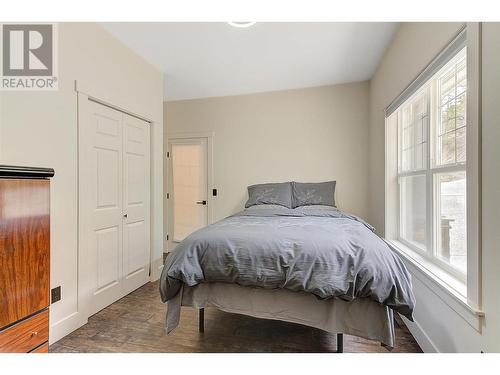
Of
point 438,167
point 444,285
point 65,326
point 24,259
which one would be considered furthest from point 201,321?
point 438,167

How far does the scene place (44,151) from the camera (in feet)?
5.64

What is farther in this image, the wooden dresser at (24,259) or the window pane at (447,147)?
the window pane at (447,147)

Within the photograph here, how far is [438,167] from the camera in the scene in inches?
68.0

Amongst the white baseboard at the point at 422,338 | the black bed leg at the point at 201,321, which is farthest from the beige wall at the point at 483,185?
the black bed leg at the point at 201,321

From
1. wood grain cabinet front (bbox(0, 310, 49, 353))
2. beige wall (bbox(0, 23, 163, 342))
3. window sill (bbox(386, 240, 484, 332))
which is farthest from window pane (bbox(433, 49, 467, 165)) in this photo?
beige wall (bbox(0, 23, 163, 342))

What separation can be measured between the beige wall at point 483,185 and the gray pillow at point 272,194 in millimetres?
1557

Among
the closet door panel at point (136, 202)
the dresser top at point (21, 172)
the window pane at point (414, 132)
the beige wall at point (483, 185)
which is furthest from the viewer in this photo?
the closet door panel at point (136, 202)

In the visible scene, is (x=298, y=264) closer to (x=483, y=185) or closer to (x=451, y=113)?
(x=483, y=185)

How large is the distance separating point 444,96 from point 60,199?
9.52ft

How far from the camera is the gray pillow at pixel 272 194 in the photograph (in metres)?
3.23

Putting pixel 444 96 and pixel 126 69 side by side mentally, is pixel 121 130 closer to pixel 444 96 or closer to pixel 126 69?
pixel 126 69

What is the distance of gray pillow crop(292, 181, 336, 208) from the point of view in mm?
3197

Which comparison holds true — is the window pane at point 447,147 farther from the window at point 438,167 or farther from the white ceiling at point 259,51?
the white ceiling at point 259,51
